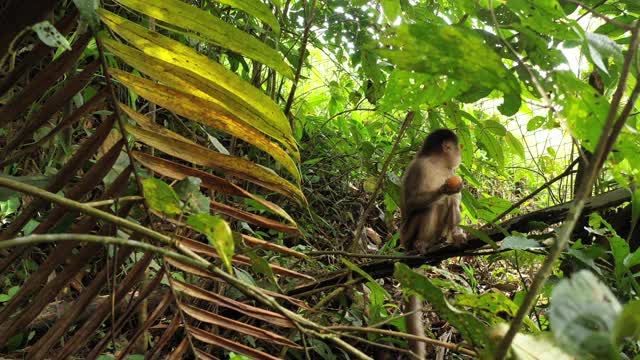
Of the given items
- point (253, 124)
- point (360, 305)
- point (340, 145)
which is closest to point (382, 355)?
point (360, 305)

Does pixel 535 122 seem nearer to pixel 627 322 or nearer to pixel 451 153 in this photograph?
pixel 451 153

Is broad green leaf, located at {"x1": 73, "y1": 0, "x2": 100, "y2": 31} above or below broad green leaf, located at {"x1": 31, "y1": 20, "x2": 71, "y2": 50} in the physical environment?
above

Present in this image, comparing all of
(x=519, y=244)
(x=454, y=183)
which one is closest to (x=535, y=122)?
(x=454, y=183)

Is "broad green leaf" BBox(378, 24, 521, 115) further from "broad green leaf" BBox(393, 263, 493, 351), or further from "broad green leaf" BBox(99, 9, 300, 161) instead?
"broad green leaf" BBox(99, 9, 300, 161)

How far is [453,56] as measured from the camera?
737mm

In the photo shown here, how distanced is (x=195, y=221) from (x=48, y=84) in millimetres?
697

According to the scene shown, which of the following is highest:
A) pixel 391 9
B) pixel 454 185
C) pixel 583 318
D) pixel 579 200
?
pixel 454 185

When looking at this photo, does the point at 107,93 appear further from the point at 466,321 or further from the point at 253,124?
the point at 466,321

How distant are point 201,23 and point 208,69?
0.37ft

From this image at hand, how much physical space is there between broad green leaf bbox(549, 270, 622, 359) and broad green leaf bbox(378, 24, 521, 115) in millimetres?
342

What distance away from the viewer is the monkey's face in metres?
3.98

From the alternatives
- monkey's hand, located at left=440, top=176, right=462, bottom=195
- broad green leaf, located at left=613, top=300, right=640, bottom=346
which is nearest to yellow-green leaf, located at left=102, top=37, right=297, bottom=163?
broad green leaf, located at left=613, top=300, right=640, bottom=346

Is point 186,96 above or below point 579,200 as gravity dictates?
above

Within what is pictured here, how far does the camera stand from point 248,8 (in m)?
1.32
